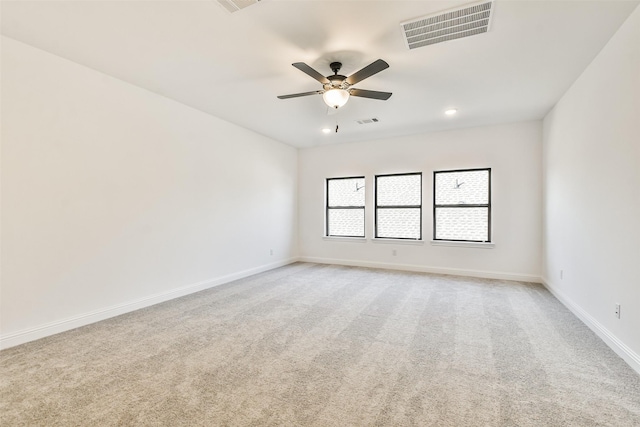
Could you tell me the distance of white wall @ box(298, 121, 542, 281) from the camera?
507 cm

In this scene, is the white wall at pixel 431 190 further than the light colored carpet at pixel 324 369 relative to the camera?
Yes

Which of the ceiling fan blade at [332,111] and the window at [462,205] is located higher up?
the ceiling fan blade at [332,111]

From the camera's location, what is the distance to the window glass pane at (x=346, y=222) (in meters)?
6.59

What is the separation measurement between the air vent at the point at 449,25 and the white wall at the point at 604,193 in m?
1.15

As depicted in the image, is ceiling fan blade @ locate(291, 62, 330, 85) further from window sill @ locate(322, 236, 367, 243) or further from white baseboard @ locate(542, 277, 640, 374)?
window sill @ locate(322, 236, 367, 243)

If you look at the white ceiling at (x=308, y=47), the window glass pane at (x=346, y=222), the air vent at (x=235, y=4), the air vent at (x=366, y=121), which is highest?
the air vent at (x=366, y=121)

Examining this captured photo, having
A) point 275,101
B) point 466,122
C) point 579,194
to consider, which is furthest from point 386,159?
point 579,194

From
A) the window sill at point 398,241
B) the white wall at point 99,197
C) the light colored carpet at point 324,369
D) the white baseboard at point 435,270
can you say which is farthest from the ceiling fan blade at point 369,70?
the white baseboard at point 435,270

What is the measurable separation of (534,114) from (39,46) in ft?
21.1

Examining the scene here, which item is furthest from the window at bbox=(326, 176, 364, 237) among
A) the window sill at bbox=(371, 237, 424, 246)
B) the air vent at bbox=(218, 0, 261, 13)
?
the air vent at bbox=(218, 0, 261, 13)

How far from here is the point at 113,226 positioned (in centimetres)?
342

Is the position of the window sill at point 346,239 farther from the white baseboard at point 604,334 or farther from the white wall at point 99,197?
the white baseboard at point 604,334

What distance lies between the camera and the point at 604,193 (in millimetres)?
2771

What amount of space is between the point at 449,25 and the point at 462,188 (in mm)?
3744
